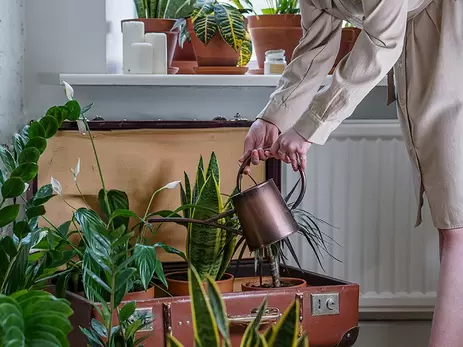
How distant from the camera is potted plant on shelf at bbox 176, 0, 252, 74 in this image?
2.27 metres

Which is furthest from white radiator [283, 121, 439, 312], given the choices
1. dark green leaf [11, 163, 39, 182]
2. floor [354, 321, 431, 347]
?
dark green leaf [11, 163, 39, 182]

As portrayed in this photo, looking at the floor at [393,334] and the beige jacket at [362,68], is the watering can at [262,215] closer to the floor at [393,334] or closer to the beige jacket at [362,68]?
the beige jacket at [362,68]

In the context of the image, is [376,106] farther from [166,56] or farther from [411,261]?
[166,56]

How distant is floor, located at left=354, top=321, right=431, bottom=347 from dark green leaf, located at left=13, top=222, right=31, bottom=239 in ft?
4.80

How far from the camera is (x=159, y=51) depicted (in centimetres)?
230

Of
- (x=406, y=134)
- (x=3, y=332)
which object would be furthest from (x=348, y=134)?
(x=3, y=332)

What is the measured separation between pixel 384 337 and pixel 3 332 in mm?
1853

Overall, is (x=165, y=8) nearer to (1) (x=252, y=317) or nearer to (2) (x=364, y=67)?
(2) (x=364, y=67)

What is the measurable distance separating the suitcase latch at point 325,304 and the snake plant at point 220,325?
0.90m

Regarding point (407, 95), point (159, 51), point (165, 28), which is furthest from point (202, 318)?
point (165, 28)

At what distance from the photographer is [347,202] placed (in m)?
2.34

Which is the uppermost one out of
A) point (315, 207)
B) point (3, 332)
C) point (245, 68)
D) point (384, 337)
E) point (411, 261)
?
point (245, 68)

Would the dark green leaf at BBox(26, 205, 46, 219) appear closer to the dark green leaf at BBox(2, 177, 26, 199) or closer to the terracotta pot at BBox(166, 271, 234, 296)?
the dark green leaf at BBox(2, 177, 26, 199)

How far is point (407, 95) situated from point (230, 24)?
2.35 ft
